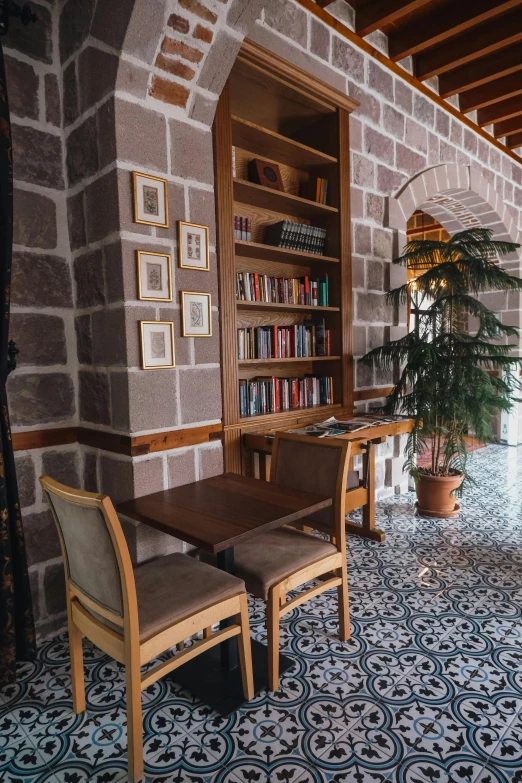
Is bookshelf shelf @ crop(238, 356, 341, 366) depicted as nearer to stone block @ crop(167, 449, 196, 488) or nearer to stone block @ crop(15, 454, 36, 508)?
stone block @ crop(167, 449, 196, 488)

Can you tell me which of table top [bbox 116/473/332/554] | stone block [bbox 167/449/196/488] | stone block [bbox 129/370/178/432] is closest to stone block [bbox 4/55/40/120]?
stone block [bbox 129/370/178/432]

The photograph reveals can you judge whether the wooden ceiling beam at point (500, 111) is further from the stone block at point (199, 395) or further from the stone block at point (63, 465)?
the stone block at point (63, 465)

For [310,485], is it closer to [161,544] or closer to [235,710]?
[161,544]

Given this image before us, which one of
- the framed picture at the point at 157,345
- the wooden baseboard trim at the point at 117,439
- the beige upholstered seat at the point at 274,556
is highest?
the framed picture at the point at 157,345

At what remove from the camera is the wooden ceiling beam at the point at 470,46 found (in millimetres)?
3420

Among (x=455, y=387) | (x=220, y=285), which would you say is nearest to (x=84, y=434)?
(x=220, y=285)

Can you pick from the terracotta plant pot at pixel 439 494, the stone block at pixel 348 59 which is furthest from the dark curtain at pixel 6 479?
the terracotta plant pot at pixel 439 494

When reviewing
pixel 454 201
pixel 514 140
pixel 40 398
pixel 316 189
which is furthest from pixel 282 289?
pixel 514 140

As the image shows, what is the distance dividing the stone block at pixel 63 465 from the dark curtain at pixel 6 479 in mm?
337

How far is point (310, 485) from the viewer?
220cm

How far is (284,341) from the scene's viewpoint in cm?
327

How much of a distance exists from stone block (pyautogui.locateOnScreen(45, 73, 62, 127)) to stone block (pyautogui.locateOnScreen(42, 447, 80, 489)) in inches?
58.0

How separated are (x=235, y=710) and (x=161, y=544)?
71cm

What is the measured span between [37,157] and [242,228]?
3.87 ft
